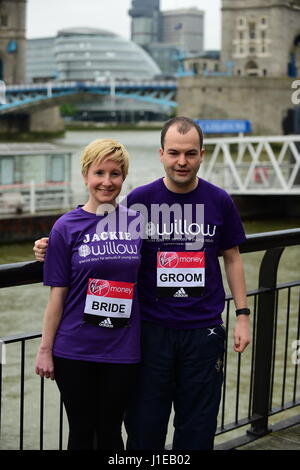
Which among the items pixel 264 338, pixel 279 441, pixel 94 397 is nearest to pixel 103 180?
pixel 94 397

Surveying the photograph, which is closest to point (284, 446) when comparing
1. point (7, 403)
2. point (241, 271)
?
point (241, 271)

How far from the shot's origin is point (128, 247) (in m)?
2.42

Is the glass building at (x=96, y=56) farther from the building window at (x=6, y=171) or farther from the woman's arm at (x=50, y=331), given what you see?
the woman's arm at (x=50, y=331)

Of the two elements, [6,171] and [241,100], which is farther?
[241,100]

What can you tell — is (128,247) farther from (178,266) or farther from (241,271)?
(241,271)

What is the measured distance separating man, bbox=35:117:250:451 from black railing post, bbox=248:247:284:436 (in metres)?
0.90

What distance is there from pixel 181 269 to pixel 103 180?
363 millimetres

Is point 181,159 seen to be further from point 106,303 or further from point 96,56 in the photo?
point 96,56

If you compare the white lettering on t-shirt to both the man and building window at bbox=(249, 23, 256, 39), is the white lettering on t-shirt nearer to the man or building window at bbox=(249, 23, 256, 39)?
the man

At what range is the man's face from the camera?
8.27ft

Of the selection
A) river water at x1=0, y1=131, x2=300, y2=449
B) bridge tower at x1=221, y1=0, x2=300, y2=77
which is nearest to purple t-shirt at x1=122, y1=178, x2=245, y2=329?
river water at x1=0, y1=131, x2=300, y2=449

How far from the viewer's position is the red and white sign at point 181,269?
2.55 meters

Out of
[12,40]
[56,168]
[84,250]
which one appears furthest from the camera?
[12,40]

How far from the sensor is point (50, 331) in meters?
2.40
